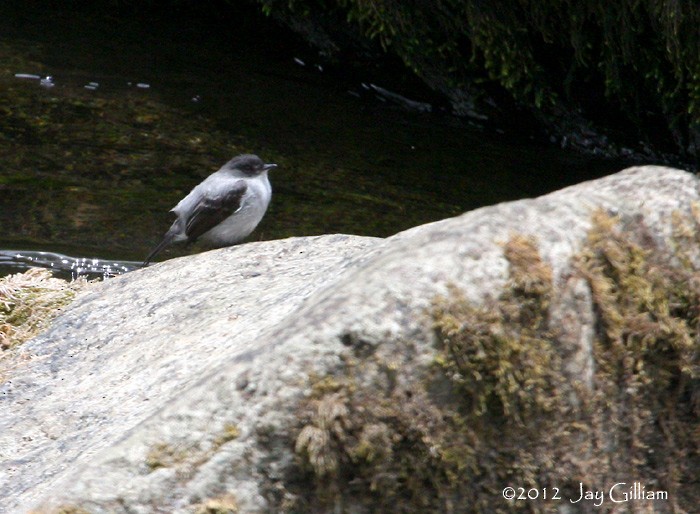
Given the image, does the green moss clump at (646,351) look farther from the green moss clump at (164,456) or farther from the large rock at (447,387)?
the green moss clump at (164,456)

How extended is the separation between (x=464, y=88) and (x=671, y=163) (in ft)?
7.40

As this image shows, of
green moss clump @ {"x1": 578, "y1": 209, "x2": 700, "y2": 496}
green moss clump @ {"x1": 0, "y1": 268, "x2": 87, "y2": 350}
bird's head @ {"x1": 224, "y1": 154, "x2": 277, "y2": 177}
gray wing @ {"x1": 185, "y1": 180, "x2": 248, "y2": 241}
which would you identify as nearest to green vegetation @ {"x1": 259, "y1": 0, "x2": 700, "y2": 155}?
bird's head @ {"x1": 224, "y1": 154, "x2": 277, "y2": 177}

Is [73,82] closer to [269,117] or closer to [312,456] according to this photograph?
[269,117]

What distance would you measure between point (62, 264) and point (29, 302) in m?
2.16

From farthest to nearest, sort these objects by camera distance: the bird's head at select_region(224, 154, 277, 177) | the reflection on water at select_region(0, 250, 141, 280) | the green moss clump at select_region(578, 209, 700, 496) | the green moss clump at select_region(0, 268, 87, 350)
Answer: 1. the reflection on water at select_region(0, 250, 141, 280)
2. the bird's head at select_region(224, 154, 277, 177)
3. the green moss clump at select_region(0, 268, 87, 350)
4. the green moss clump at select_region(578, 209, 700, 496)

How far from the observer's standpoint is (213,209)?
7055mm

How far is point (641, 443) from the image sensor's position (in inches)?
117

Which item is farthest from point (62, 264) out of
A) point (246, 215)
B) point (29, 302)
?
point (29, 302)

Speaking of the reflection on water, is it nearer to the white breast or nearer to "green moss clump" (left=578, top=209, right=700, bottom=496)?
the white breast

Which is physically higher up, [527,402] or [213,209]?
[527,402]

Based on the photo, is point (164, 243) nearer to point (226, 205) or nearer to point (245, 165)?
point (226, 205)

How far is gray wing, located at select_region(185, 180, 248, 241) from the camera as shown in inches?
277

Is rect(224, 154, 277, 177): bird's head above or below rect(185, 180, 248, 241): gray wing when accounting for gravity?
above

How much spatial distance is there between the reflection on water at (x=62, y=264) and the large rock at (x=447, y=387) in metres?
4.03
